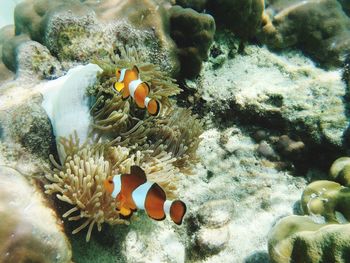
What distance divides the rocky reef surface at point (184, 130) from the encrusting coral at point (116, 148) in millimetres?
13

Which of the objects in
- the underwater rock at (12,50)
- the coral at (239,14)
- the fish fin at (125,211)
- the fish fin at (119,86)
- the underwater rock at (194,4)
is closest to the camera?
the fish fin at (125,211)

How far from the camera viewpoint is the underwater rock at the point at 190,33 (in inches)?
150

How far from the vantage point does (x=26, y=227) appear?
83.1 inches

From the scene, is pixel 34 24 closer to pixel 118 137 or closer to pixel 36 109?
pixel 36 109

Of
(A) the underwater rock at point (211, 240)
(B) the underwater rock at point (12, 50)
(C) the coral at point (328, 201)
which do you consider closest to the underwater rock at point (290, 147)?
(C) the coral at point (328, 201)

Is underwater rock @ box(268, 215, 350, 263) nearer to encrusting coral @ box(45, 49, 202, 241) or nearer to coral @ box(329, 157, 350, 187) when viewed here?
coral @ box(329, 157, 350, 187)

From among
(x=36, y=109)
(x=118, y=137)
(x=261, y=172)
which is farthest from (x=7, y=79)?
(x=261, y=172)

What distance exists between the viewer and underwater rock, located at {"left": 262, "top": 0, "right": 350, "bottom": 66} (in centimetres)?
451

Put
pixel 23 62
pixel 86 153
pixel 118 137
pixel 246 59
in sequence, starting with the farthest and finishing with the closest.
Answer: pixel 246 59
pixel 23 62
pixel 118 137
pixel 86 153

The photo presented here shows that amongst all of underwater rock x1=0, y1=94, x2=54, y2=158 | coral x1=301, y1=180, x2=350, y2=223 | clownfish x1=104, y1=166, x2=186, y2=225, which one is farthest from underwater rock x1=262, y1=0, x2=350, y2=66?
clownfish x1=104, y1=166, x2=186, y2=225

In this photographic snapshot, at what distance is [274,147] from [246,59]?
132 cm

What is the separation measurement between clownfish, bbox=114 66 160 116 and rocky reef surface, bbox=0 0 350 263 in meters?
0.33

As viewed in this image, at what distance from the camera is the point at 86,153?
2578mm

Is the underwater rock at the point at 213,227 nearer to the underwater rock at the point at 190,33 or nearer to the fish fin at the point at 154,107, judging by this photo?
the fish fin at the point at 154,107
